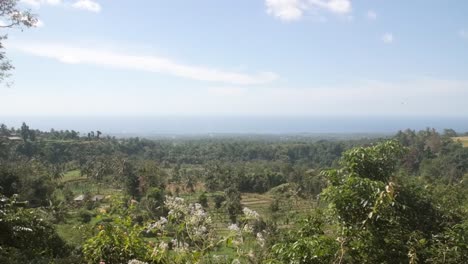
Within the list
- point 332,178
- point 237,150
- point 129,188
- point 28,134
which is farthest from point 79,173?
point 332,178

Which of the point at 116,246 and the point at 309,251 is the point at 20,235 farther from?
→ the point at 309,251

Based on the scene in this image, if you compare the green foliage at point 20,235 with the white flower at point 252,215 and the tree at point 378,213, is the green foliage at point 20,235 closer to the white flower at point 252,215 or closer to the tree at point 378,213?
the white flower at point 252,215

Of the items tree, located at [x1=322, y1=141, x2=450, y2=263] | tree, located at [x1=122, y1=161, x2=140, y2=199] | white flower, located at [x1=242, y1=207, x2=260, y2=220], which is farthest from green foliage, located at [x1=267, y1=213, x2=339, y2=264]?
tree, located at [x1=122, y1=161, x2=140, y2=199]

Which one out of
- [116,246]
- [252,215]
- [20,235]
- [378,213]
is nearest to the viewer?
[252,215]

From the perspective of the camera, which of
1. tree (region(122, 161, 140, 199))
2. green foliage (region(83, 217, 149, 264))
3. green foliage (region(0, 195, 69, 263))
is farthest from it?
tree (region(122, 161, 140, 199))

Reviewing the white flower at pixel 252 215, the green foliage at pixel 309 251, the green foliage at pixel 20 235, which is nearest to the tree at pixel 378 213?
the green foliage at pixel 309 251

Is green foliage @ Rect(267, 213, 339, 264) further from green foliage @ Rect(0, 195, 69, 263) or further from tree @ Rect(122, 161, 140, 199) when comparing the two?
tree @ Rect(122, 161, 140, 199)

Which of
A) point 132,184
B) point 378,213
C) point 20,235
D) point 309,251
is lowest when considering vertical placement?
point 132,184

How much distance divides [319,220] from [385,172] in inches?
43.2

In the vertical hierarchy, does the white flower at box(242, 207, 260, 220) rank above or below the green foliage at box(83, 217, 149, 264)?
above

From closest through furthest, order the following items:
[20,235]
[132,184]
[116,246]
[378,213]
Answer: [116,246]
[378,213]
[20,235]
[132,184]

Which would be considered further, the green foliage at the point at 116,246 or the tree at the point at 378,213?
the tree at the point at 378,213

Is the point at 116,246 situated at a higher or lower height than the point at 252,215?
lower

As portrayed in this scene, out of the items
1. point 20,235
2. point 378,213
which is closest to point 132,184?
point 20,235
